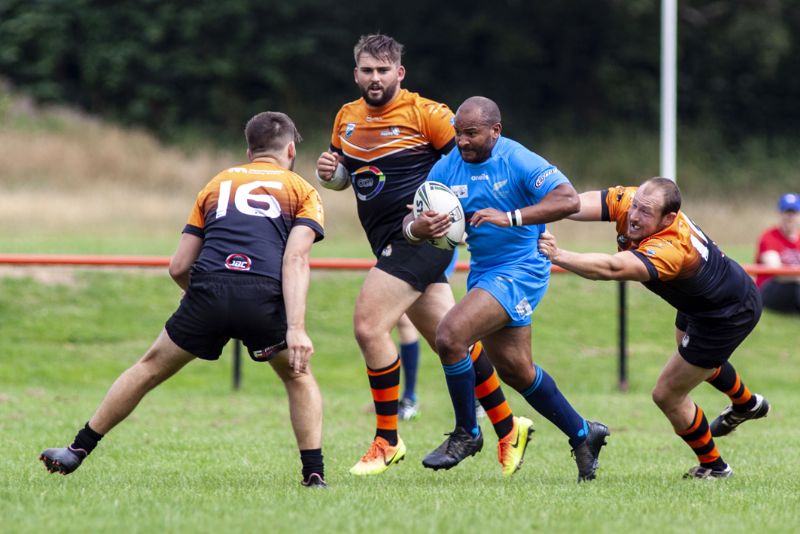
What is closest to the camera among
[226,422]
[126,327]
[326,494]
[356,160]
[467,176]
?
[326,494]

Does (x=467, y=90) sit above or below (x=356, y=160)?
above

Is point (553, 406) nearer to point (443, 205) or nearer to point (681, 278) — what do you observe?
point (681, 278)

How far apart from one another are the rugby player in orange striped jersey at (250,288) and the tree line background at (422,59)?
2908cm

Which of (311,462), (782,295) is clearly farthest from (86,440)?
(782,295)

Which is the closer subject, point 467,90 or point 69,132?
point 69,132

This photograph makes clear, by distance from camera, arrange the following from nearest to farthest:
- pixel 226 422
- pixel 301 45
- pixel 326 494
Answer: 1. pixel 326 494
2. pixel 226 422
3. pixel 301 45

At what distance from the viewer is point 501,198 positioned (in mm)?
6754

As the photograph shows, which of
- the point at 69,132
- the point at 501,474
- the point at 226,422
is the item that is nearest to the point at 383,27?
the point at 69,132

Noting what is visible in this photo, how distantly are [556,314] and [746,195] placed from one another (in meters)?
19.3

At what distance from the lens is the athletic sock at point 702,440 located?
6.95m

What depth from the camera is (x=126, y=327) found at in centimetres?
1348

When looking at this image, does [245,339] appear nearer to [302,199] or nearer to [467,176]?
[302,199]

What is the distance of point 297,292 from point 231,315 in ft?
1.11

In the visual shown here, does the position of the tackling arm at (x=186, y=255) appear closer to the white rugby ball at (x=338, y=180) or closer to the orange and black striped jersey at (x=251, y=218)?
the orange and black striped jersey at (x=251, y=218)
